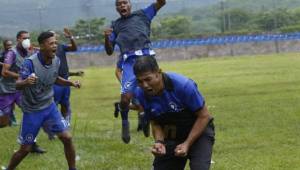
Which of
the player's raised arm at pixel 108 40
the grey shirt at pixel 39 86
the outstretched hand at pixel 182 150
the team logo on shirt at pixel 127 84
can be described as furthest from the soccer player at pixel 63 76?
the outstretched hand at pixel 182 150

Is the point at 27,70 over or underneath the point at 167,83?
underneath

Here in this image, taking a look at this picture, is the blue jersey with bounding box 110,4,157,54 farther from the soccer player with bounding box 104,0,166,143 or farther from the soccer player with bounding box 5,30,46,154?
the soccer player with bounding box 5,30,46,154

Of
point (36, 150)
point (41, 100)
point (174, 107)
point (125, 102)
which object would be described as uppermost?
point (174, 107)

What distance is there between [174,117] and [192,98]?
1.06 ft

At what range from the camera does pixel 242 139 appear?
10547 mm

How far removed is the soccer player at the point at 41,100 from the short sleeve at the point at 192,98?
2.67 m

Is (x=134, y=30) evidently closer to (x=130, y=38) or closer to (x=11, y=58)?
(x=130, y=38)

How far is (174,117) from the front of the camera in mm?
5953

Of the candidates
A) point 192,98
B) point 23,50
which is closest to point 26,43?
point 23,50

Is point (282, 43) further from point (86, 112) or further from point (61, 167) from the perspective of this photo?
point (61, 167)

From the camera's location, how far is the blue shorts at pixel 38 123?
7996mm

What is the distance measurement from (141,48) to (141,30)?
27cm

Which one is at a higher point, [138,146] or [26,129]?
[26,129]

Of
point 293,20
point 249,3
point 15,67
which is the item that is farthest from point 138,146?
point 249,3
